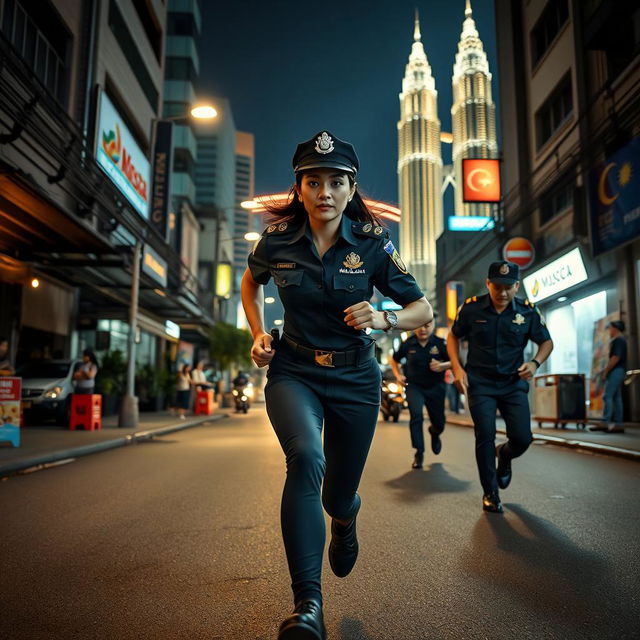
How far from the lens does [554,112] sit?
24.6 metres

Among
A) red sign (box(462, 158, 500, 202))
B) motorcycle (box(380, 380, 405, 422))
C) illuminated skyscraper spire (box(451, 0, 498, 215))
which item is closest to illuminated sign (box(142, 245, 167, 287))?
motorcycle (box(380, 380, 405, 422))

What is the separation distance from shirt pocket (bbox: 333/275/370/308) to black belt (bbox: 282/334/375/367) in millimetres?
220

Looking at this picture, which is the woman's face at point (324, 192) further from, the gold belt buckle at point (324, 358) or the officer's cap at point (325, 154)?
the gold belt buckle at point (324, 358)

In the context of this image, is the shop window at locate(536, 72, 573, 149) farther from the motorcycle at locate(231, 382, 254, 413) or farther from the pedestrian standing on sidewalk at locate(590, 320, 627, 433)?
the motorcycle at locate(231, 382, 254, 413)

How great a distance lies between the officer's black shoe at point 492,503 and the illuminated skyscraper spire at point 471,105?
121 metres

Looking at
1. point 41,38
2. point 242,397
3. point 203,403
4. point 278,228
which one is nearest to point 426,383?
point 278,228

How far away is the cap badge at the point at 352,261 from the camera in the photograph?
10.2ft

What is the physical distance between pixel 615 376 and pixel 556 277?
822 cm

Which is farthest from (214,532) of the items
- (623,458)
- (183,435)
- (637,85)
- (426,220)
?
(426,220)

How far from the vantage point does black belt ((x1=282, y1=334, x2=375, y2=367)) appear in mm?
3006

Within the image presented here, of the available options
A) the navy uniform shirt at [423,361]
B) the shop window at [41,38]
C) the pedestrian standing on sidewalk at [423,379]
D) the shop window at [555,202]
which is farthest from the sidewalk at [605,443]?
the shop window at [41,38]

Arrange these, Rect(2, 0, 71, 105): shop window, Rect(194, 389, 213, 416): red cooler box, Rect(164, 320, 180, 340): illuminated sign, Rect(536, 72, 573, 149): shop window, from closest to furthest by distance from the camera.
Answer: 1. Rect(2, 0, 71, 105): shop window
2. Rect(536, 72, 573, 149): shop window
3. Rect(194, 389, 213, 416): red cooler box
4. Rect(164, 320, 180, 340): illuminated sign

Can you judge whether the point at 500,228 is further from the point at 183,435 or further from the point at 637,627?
the point at 637,627

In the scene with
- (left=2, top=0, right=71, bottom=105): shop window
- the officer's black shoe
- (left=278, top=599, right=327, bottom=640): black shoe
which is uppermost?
(left=2, top=0, right=71, bottom=105): shop window
